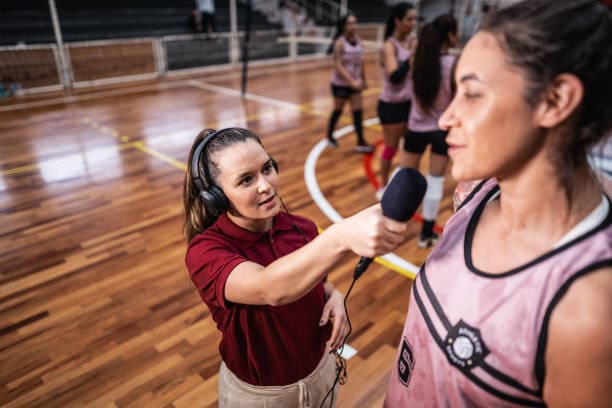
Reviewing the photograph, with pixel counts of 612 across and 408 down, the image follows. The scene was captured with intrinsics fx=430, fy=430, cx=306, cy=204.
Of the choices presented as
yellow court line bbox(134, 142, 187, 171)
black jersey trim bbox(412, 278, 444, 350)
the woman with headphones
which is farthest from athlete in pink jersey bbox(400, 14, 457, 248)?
yellow court line bbox(134, 142, 187, 171)

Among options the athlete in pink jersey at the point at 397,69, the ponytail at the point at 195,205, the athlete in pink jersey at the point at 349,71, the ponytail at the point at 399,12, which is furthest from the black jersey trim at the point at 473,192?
the athlete in pink jersey at the point at 349,71

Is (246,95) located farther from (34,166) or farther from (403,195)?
(403,195)

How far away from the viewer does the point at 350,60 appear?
568 cm

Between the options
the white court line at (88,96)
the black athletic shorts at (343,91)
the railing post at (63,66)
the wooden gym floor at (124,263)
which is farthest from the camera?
the railing post at (63,66)

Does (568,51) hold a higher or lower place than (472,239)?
higher

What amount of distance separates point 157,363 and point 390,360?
1.39 metres

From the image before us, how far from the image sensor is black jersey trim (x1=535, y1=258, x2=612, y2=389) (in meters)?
0.72

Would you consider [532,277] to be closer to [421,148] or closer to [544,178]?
[544,178]

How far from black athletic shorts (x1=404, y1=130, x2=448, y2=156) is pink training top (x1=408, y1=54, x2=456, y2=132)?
0.04 metres

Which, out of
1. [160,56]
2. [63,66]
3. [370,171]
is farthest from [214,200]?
[160,56]

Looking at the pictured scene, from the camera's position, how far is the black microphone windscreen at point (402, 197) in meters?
0.76

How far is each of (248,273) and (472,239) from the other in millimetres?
535

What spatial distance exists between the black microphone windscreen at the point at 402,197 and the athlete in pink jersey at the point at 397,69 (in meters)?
3.19

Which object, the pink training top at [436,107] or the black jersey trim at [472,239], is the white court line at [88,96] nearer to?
the pink training top at [436,107]
